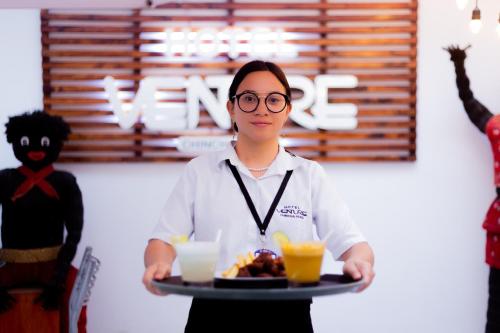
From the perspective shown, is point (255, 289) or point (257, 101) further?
point (257, 101)

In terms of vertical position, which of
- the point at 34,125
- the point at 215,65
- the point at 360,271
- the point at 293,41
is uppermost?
the point at 293,41

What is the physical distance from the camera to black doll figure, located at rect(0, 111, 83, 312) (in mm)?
3717

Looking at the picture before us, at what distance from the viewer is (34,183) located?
380cm

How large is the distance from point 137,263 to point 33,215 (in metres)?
0.82

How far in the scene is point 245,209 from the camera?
2.13 m

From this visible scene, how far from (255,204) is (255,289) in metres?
0.61

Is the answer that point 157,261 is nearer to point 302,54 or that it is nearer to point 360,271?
point 360,271

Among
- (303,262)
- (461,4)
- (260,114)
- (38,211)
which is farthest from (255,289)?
(461,4)

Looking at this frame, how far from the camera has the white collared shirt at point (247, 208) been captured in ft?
6.91

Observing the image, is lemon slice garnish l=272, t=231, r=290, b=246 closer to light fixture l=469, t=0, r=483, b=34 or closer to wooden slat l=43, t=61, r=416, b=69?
wooden slat l=43, t=61, r=416, b=69

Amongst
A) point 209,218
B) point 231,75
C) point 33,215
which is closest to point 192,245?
point 209,218

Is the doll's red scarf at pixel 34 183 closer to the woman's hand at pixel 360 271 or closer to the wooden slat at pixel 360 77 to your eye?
the wooden slat at pixel 360 77

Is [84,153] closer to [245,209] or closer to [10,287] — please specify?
[10,287]

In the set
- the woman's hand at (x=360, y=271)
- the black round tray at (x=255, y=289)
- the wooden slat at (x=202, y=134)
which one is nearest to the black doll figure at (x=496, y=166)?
the wooden slat at (x=202, y=134)
